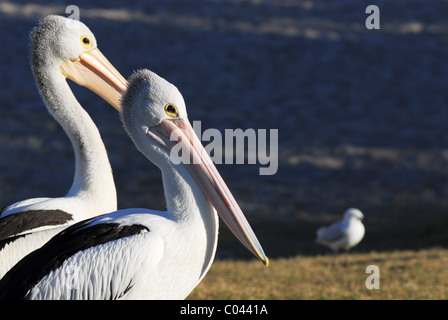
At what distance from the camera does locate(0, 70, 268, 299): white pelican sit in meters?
3.78

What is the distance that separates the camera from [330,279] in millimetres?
8773

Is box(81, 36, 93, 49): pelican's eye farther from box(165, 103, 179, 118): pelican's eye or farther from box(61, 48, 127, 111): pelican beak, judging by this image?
box(165, 103, 179, 118): pelican's eye

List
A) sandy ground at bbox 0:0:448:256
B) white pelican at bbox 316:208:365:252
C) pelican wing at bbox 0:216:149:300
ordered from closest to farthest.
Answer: pelican wing at bbox 0:216:149:300 < white pelican at bbox 316:208:365:252 < sandy ground at bbox 0:0:448:256

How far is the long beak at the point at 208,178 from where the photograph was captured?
13.6ft

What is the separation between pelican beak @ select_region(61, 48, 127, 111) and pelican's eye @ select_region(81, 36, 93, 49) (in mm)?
53

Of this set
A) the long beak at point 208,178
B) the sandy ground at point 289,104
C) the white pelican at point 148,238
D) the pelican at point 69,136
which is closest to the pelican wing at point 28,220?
the pelican at point 69,136

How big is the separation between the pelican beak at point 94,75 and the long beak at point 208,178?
4.87ft

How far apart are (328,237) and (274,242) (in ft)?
8.91

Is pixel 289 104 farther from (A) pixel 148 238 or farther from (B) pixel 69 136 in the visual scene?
(A) pixel 148 238

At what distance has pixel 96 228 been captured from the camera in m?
3.89

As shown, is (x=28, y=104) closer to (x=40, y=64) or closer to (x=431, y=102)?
(x=431, y=102)

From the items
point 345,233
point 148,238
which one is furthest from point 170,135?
point 345,233

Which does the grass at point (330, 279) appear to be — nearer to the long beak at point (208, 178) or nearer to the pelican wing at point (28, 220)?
the pelican wing at point (28, 220)

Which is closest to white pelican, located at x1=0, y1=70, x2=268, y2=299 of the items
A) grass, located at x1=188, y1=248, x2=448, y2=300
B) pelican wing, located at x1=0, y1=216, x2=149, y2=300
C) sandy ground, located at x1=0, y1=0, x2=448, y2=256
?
pelican wing, located at x1=0, y1=216, x2=149, y2=300
